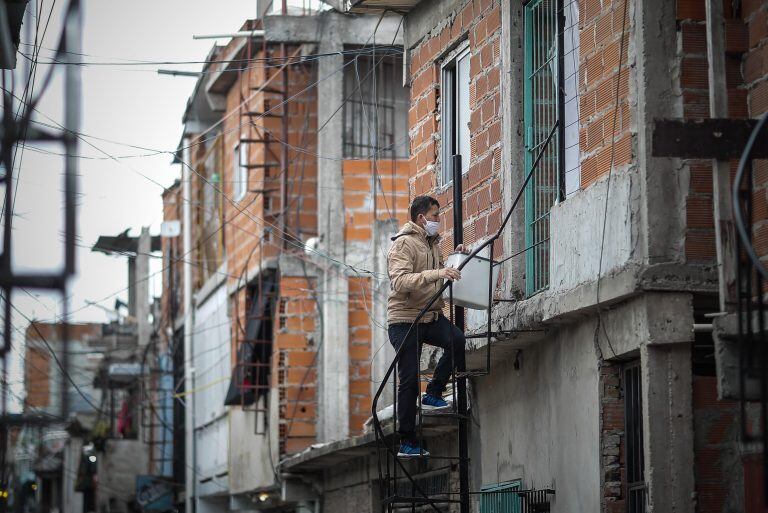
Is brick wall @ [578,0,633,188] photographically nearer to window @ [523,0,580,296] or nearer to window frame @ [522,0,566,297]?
window @ [523,0,580,296]

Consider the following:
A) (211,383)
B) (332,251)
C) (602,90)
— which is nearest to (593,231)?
(602,90)

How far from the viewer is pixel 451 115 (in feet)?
45.8

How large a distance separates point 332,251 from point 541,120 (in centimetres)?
938

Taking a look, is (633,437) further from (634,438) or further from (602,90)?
(602,90)

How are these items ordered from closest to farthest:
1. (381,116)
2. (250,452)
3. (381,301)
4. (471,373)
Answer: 1. (471,373)
2. (381,301)
3. (381,116)
4. (250,452)

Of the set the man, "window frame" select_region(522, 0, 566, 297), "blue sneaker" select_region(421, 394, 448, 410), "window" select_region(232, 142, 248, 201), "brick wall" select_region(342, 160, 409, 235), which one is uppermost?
"window" select_region(232, 142, 248, 201)

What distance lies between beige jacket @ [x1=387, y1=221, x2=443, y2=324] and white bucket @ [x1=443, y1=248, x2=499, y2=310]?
0.20 metres

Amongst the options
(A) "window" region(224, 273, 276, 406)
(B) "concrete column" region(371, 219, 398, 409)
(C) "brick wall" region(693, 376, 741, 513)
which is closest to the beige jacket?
(C) "brick wall" region(693, 376, 741, 513)

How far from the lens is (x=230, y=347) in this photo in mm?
24891

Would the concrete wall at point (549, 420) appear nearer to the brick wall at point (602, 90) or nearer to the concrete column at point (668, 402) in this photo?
the concrete column at point (668, 402)

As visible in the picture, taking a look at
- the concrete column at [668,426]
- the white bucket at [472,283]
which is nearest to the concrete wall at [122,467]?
the white bucket at [472,283]

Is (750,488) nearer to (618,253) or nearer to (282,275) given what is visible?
(618,253)

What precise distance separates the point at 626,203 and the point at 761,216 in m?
0.97

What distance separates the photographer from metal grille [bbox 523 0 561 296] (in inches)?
471
